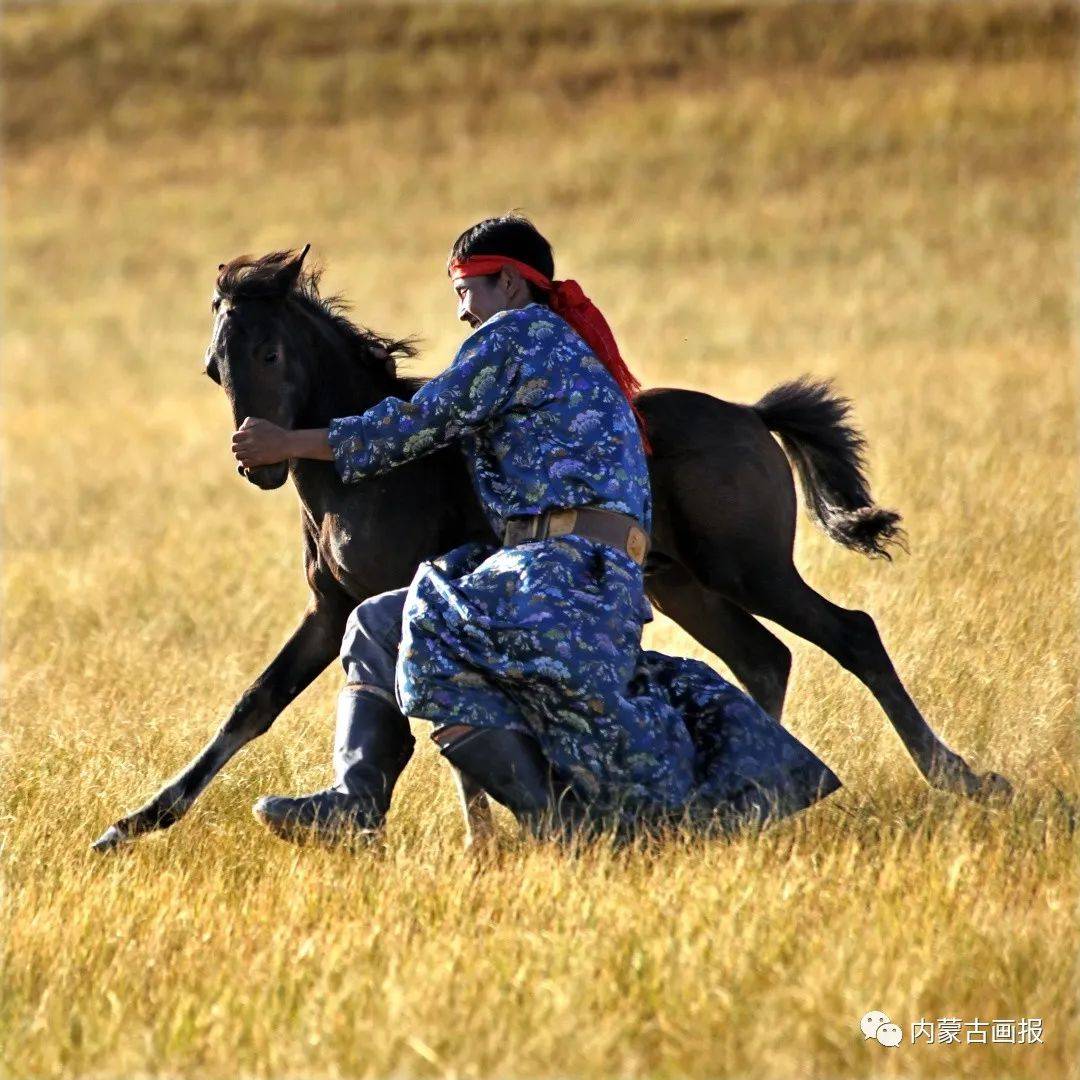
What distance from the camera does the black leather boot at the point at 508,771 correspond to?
4598mm

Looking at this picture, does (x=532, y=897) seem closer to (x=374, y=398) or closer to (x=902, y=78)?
(x=374, y=398)

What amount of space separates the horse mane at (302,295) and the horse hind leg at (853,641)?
1.38 meters

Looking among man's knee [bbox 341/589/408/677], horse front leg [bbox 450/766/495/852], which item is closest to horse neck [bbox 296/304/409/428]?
man's knee [bbox 341/589/408/677]

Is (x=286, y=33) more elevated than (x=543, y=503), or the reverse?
(x=286, y=33)

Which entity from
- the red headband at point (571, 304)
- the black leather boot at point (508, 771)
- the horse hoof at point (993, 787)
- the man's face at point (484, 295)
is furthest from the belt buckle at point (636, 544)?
the horse hoof at point (993, 787)

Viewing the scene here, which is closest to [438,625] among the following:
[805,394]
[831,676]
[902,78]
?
[805,394]

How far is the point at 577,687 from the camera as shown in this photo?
455 cm

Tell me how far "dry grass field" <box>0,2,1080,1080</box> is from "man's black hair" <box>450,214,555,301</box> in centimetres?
166

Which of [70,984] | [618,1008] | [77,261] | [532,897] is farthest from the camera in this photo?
[77,261]

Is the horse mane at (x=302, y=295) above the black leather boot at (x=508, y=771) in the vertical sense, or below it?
above

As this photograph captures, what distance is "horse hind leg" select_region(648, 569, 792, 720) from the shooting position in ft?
20.4

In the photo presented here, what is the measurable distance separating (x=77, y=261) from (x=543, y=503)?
25.0m

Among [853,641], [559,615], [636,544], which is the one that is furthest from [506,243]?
[853,641]

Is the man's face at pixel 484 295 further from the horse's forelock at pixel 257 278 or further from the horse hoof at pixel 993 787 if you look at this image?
the horse hoof at pixel 993 787
